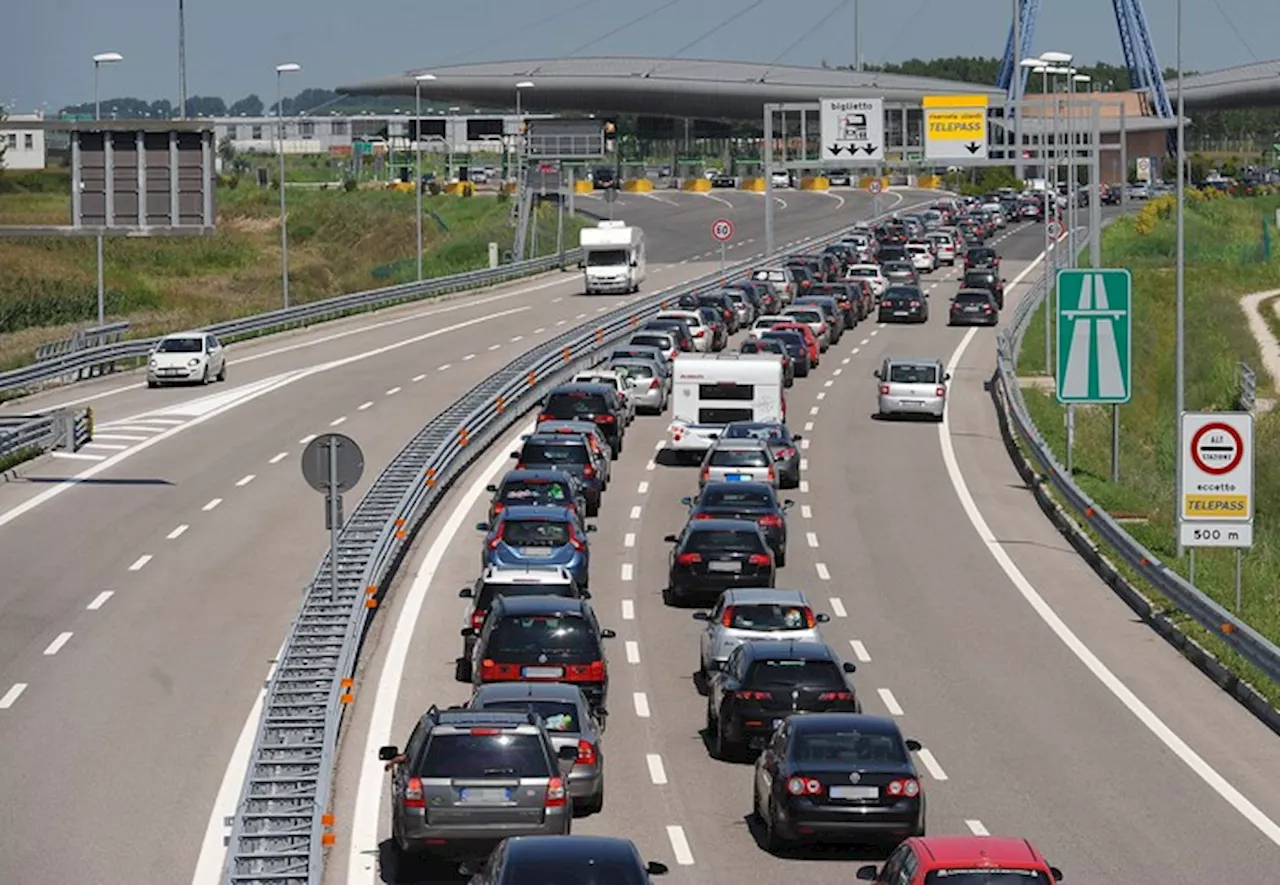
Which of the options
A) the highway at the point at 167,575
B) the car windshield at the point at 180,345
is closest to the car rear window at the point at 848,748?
the highway at the point at 167,575

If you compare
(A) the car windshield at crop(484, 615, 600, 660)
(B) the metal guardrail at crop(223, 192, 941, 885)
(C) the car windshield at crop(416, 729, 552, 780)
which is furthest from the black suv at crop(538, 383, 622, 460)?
(C) the car windshield at crop(416, 729, 552, 780)

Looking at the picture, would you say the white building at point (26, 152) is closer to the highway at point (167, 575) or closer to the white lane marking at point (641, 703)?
the highway at point (167, 575)

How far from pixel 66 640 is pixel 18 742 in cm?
554

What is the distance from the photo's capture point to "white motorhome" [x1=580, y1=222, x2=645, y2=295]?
284ft

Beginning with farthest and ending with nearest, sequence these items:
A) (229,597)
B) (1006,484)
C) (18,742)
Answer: (1006,484)
(229,597)
(18,742)

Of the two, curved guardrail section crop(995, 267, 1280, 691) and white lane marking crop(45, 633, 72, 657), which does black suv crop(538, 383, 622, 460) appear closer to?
curved guardrail section crop(995, 267, 1280, 691)

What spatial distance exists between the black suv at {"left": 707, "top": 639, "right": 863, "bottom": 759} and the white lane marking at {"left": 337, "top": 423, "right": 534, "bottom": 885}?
140 inches

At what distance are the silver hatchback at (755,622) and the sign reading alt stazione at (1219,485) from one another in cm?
541

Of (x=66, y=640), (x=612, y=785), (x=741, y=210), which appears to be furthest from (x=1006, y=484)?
(x=741, y=210)

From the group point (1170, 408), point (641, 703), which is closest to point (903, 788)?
point (641, 703)

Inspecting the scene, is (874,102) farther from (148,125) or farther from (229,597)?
(229,597)

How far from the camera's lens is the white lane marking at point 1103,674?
74.9ft

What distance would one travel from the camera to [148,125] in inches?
1903

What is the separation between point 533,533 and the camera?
33500mm
